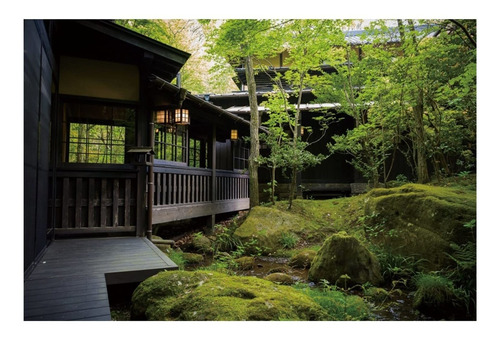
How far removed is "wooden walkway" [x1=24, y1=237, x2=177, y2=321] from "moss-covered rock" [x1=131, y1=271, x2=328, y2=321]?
18.3 inches

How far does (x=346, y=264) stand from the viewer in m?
5.56

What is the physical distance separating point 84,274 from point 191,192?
5.29 meters

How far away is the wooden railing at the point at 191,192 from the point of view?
7469mm

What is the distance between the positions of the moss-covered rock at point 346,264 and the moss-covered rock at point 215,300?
2366 millimetres

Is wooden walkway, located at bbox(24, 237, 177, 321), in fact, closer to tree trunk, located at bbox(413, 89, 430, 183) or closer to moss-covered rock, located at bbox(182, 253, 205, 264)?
moss-covered rock, located at bbox(182, 253, 205, 264)

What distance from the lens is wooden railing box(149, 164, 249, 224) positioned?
7469mm

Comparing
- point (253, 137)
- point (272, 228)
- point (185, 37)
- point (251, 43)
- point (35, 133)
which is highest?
point (185, 37)

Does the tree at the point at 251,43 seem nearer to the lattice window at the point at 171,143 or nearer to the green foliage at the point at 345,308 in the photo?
the lattice window at the point at 171,143

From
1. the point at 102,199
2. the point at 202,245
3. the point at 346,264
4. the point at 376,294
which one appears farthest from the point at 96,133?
the point at 376,294

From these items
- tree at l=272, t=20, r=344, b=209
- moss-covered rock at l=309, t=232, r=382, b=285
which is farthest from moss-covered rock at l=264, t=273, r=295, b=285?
tree at l=272, t=20, r=344, b=209

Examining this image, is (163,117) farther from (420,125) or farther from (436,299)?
(420,125)

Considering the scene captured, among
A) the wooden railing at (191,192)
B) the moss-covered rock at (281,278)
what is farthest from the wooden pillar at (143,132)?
the moss-covered rock at (281,278)
